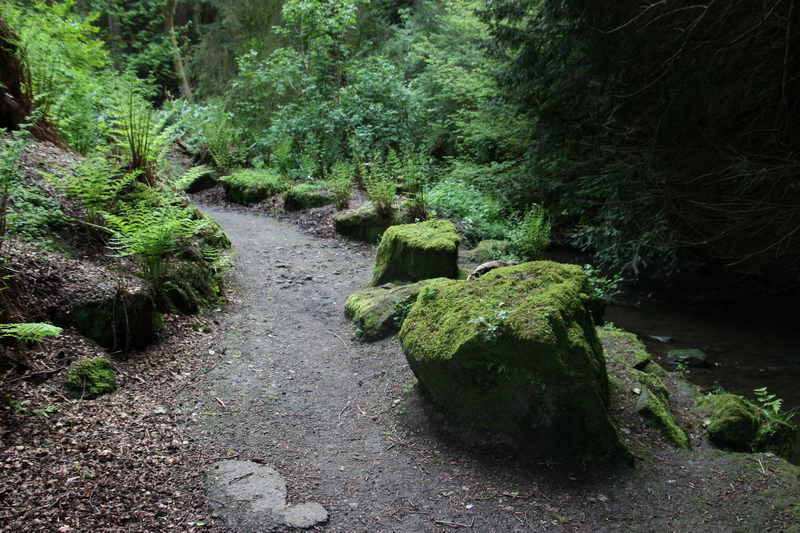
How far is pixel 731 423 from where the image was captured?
159 inches

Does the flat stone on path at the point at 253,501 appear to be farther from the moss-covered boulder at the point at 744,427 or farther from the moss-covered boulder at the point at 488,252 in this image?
the moss-covered boulder at the point at 488,252

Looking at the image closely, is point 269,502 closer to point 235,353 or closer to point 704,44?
point 235,353

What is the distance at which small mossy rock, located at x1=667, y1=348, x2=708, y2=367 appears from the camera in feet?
20.9

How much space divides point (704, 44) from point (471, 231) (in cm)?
494

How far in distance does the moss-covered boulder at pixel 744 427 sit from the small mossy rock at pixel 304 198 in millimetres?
8228

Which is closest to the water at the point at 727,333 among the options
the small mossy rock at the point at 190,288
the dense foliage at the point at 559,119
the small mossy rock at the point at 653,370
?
the dense foliage at the point at 559,119

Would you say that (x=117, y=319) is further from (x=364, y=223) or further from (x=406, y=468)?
(x=364, y=223)

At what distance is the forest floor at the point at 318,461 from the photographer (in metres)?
2.70

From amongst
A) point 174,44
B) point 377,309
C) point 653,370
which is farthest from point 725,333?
point 174,44

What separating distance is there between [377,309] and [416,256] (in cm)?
120

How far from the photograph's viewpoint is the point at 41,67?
6660 mm

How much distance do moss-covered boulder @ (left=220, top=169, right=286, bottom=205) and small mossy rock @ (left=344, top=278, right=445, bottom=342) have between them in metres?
6.39

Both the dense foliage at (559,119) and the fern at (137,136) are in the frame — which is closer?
the dense foliage at (559,119)

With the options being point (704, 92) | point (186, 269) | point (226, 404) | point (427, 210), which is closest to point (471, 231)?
point (427, 210)
